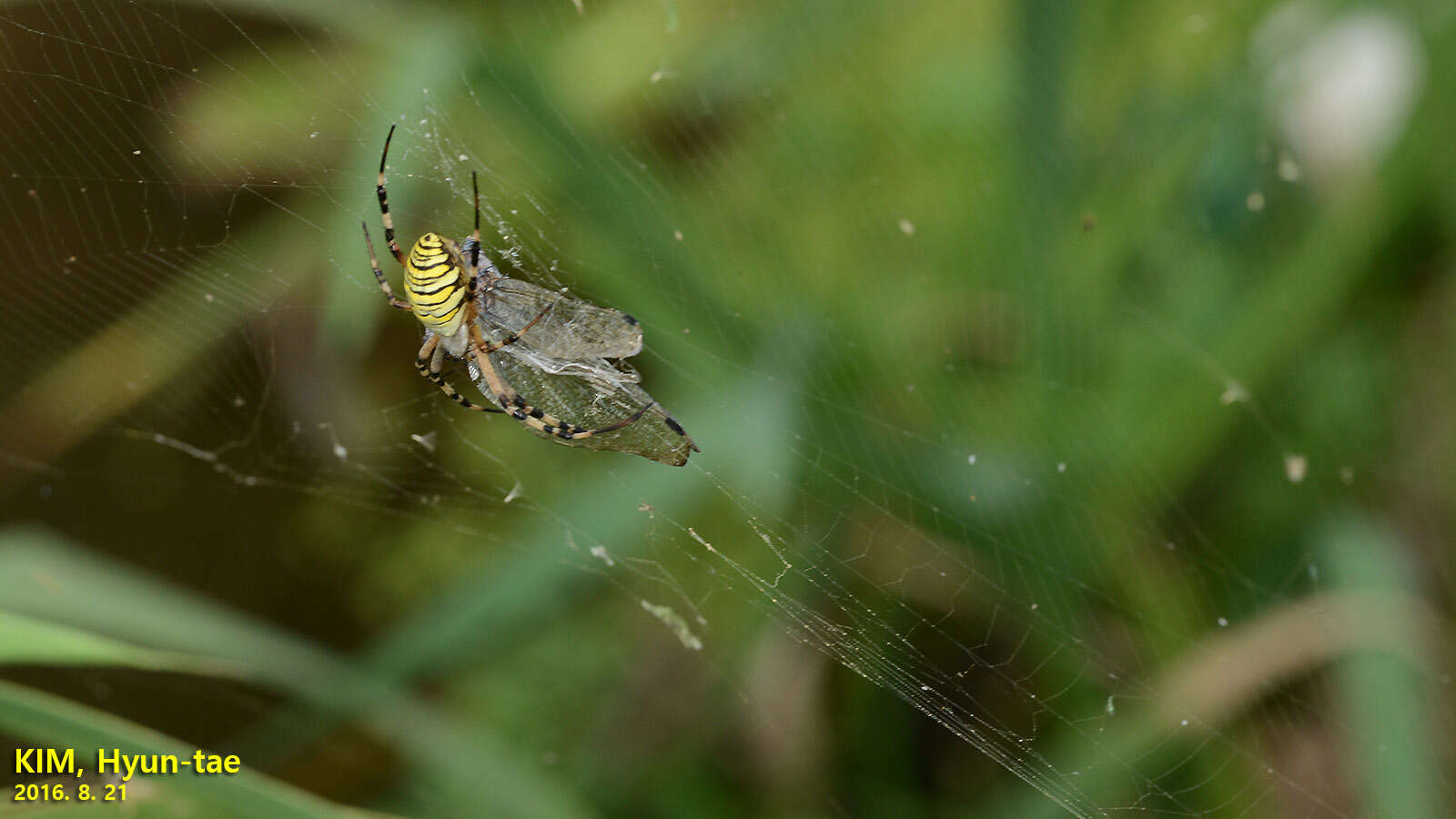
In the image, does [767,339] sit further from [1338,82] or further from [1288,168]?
[1338,82]

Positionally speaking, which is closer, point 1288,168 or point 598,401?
point 598,401

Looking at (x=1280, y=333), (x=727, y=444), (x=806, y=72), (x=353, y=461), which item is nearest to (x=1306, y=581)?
(x=1280, y=333)

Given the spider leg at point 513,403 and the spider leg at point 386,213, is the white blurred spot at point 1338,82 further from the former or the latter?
the spider leg at point 386,213

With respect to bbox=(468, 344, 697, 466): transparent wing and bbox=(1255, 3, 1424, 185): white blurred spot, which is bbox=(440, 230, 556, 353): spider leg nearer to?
bbox=(468, 344, 697, 466): transparent wing

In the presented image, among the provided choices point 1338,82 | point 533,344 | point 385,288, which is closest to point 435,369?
point 385,288

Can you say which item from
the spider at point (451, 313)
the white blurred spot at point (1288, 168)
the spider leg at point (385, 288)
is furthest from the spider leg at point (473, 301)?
the white blurred spot at point (1288, 168)

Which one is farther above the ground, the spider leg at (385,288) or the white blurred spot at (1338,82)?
the white blurred spot at (1338,82)

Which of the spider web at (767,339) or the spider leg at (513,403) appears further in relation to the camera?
the spider web at (767,339)
